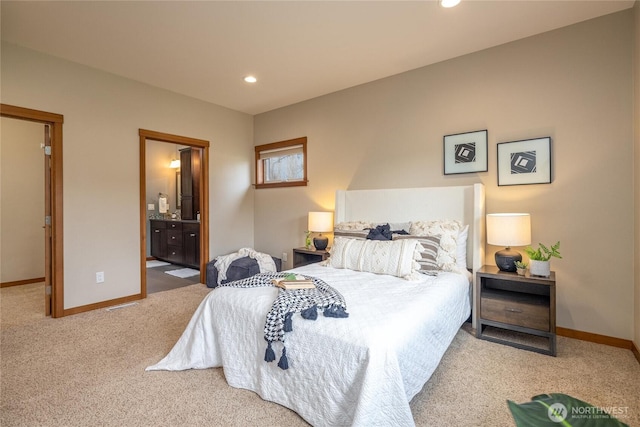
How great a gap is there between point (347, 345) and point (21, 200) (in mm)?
5554

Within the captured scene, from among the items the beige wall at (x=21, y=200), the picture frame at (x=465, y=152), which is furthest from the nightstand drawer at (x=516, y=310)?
the beige wall at (x=21, y=200)

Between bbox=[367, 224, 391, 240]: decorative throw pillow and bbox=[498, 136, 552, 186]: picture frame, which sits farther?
bbox=[367, 224, 391, 240]: decorative throw pillow

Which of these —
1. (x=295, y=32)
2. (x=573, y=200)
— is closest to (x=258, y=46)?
(x=295, y=32)

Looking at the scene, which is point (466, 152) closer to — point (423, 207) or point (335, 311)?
point (423, 207)

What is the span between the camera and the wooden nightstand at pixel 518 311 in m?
2.36

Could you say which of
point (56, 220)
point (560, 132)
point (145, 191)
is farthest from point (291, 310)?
point (145, 191)

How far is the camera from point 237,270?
4109mm

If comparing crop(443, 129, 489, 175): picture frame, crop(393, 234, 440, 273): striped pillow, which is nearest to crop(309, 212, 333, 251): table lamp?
crop(393, 234, 440, 273): striped pillow

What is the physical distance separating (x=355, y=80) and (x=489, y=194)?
1998mm

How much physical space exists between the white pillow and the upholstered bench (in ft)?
5.15

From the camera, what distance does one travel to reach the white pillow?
256 centimetres

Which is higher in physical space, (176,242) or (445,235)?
(445,235)

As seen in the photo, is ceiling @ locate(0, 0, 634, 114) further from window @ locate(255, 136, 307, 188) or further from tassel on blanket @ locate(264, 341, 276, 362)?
tassel on blanket @ locate(264, 341, 276, 362)

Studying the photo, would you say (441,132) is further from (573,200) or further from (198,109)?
(198,109)
